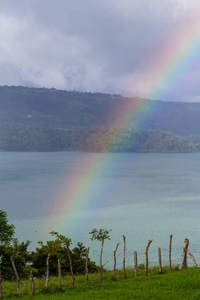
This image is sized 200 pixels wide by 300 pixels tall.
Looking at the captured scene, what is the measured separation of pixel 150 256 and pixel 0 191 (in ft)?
225

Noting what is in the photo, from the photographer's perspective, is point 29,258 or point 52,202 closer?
point 29,258

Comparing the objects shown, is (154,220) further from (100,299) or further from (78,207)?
(100,299)

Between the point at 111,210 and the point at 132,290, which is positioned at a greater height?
the point at 111,210

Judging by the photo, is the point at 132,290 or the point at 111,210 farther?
the point at 111,210

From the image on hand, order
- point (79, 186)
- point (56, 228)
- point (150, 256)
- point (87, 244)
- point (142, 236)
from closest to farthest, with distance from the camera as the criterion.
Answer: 1. point (150, 256)
2. point (87, 244)
3. point (142, 236)
4. point (56, 228)
5. point (79, 186)

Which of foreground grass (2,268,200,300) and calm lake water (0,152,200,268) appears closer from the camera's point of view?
foreground grass (2,268,200,300)

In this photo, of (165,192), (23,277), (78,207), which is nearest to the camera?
(23,277)

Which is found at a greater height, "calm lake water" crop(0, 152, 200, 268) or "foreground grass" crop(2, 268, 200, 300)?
"calm lake water" crop(0, 152, 200, 268)

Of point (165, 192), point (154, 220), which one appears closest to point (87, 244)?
point (154, 220)

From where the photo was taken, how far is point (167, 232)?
57594mm

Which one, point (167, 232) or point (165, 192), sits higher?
point (165, 192)

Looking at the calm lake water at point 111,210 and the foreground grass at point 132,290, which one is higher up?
the calm lake water at point 111,210

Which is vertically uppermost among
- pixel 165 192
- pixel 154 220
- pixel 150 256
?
pixel 165 192

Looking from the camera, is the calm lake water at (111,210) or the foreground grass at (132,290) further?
the calm lake water at (111,210)
